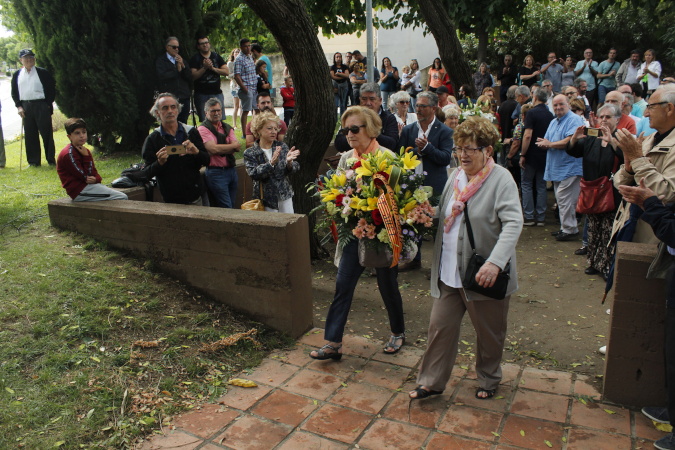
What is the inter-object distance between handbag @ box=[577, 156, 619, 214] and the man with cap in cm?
956

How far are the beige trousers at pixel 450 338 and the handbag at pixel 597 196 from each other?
3636 mm

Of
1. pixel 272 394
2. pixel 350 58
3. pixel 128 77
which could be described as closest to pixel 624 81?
pixel 350 58

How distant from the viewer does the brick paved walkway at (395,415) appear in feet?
12.9

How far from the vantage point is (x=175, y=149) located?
20.8 ft

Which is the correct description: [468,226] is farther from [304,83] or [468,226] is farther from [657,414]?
[304,83]

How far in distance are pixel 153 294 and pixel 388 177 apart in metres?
2.68

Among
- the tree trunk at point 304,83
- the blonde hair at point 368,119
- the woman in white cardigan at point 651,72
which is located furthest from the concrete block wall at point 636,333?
the woman in white cardigan at point 651,72

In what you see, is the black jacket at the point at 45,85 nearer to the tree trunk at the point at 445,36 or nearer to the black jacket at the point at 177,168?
the black jacket at the point at 177,168

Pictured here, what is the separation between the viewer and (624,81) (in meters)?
18.0

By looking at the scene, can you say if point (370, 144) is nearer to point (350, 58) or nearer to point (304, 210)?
point (304, 210)

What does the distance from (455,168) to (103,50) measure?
764cm

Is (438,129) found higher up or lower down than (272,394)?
higher up

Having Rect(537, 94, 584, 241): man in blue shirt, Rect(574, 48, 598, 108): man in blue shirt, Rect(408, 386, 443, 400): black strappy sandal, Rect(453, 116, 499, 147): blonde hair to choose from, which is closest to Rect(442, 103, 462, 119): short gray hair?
Rect(537, 94, 584, 241): man in blue shirt

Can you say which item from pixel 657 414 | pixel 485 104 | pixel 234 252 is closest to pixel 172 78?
pixel 485 104
